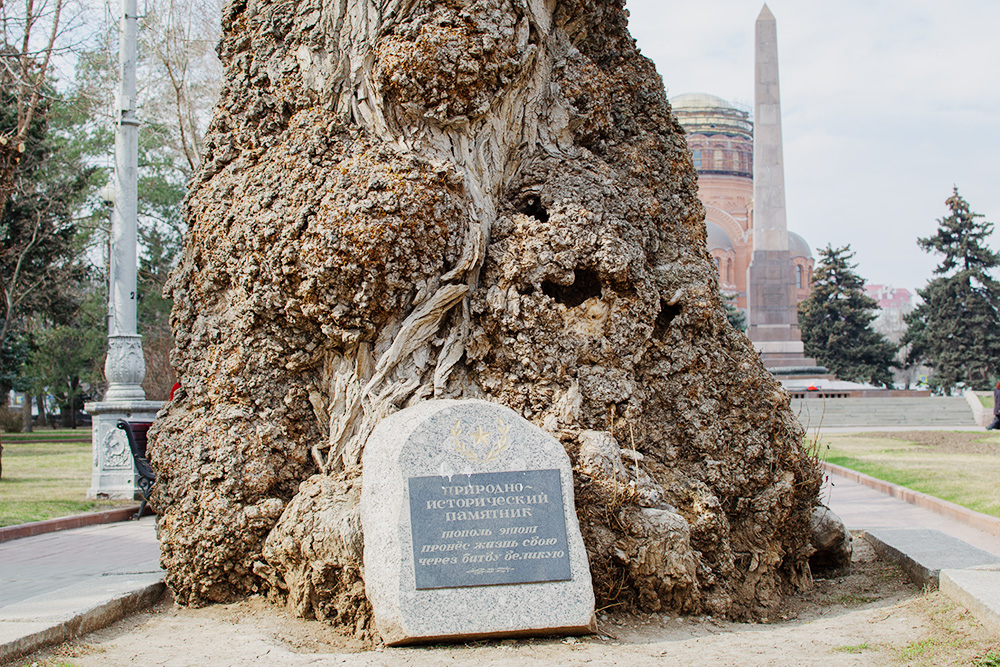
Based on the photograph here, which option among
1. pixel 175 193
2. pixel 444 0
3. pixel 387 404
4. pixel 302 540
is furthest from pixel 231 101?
pixel 175 193

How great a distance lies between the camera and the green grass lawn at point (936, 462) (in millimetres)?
9893

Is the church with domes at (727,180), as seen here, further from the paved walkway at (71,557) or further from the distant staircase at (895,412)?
the paved walkway at (71,557)

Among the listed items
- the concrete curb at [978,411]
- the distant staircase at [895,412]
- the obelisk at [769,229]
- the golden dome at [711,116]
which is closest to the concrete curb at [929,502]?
the distant staircase at [895,412]

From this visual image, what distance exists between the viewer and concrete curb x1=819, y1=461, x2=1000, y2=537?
26.0 feet

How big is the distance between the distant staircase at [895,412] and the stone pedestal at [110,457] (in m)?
20.9

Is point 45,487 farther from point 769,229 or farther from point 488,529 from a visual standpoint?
point 769,229

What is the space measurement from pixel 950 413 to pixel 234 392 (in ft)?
94.4

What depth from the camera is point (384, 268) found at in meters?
4.66

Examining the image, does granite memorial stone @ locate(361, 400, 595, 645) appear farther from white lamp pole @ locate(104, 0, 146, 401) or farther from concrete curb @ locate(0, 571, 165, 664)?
white lamp pole @ locate(104, 0, 146, 401)

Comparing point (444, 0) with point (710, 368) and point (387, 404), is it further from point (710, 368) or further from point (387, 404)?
point (710, 368)

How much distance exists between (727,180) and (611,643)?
7230 cm

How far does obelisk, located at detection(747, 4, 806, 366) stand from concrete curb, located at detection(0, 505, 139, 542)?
3022 cm

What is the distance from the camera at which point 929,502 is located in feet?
31.4

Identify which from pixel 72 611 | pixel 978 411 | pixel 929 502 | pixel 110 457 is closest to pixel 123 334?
pixel 110 457
